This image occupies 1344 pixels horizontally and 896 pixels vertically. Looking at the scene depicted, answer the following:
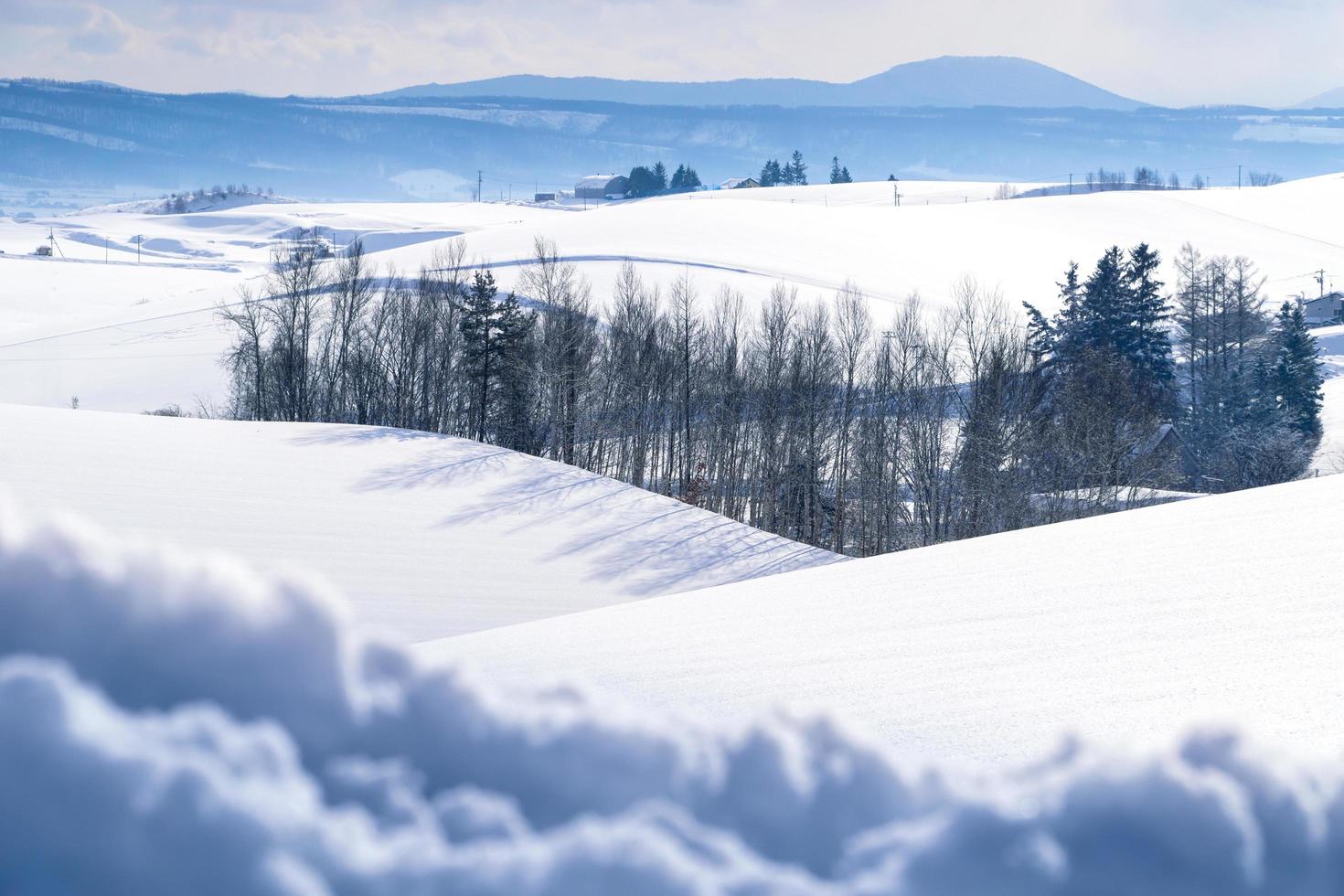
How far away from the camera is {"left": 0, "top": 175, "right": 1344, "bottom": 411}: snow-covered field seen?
116 ft

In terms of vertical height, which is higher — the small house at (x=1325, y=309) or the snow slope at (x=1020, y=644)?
the snow slope at (x=1020, y=644)

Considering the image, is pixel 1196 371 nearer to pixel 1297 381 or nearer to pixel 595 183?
pixel 1297 381

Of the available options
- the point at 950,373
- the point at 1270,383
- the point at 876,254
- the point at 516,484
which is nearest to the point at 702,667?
the point at 516,484

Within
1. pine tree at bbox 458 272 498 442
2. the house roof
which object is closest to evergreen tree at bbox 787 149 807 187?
the house roof

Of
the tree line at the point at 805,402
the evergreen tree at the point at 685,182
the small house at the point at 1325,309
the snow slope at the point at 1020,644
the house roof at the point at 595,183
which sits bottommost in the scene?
the tree line at the point at 805,402

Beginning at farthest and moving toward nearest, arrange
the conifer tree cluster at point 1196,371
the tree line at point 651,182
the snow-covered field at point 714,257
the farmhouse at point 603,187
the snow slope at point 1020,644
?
1. the farmhouse at point 603,187
2. the tree line at point 651,182
3. the snow-covered field at point 714,257
4. the conifer tree cluster at point 1196,371
5. the snow slope at point 1020,644

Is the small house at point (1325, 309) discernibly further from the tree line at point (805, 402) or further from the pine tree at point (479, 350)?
the pine tree at point (479, 350)

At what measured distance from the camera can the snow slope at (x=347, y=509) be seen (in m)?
2.85

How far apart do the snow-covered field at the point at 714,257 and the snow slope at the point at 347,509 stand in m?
23.4

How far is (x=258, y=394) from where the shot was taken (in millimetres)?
28219

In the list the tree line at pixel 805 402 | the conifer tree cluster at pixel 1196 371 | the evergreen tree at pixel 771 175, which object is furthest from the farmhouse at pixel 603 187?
the tree line at pixel 805 402

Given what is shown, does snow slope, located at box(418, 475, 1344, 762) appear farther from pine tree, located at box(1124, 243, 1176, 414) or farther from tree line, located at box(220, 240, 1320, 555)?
pine tree, located at box(1124, 243, 1176, 414)

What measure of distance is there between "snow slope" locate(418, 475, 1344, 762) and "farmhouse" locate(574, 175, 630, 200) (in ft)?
372

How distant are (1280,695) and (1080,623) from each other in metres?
0.58
